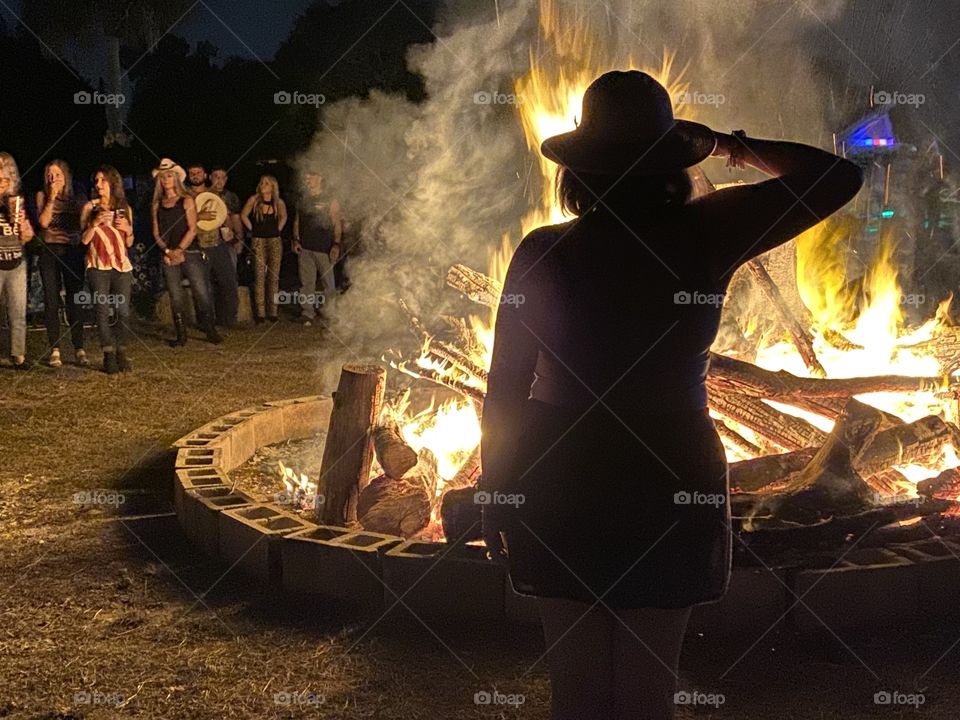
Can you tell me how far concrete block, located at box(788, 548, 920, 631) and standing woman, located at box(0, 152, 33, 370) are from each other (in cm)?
863

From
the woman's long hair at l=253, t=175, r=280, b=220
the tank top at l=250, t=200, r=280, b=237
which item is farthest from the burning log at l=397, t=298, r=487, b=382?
the woman's long hair at l=253, t=175, r=280, b=220

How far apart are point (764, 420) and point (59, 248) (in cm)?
793

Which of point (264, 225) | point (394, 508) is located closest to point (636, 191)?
point (394, 508)

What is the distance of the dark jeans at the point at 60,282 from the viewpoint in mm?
10508

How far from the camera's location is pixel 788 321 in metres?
6.66

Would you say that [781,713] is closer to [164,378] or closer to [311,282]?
[164,378]

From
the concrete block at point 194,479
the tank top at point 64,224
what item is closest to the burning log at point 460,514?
the concrete block at point 194,479

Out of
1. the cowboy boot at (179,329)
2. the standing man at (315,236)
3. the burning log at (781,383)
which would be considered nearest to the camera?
the burning log at (781,383)

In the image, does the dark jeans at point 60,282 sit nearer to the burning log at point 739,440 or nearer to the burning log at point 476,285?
the burning log at point 476,285

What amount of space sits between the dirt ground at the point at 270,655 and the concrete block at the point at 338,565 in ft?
0.33

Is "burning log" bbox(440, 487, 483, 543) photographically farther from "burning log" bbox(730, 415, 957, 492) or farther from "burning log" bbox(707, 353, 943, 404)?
"burning log" bbox(707, 353, 943, 404)

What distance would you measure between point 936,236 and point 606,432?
24659 millimetres

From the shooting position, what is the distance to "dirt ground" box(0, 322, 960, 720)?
368 centimetres

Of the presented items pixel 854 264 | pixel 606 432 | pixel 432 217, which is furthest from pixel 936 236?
pixel 606 432
